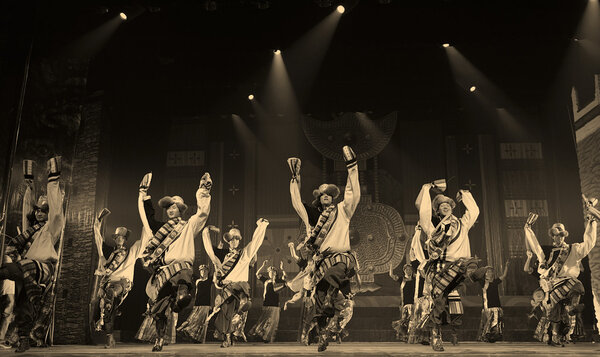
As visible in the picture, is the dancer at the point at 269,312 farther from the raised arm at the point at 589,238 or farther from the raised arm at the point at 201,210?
the raised arm at the point at 589,238

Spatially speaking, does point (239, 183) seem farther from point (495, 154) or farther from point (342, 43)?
point (495, 154)

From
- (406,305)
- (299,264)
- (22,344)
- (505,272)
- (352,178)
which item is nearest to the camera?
(352,178)

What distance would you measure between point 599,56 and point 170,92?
7.23 m

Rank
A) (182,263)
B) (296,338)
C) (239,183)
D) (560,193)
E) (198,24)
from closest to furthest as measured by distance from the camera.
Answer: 1. (182,263)
2. (198,24)
3. (296,338)
4. (560,193)
5. (239,183)

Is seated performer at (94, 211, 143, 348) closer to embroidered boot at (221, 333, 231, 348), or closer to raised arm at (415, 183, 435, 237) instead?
embroidered boot at (221, 333, 231, 348)

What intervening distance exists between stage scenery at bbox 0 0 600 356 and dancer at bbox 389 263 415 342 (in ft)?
0.17

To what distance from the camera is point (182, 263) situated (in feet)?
19.5

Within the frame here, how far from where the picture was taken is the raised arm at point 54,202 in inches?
253

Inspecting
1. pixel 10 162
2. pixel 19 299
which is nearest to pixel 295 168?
pixel 19 299

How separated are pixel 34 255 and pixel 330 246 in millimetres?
3172

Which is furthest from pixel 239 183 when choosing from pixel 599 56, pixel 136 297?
pixel 599 56

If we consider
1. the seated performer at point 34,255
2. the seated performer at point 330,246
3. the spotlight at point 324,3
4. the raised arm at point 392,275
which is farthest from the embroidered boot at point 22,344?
the raised arm at point 392,275

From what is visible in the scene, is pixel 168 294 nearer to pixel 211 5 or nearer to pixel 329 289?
pixel 329 289

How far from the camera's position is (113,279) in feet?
26.9
